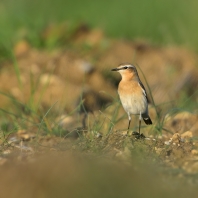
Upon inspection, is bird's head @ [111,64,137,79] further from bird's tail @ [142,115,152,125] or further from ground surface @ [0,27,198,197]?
bird's tail @ [142,115,152,125]

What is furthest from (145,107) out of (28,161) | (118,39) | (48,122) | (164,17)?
(164,17)

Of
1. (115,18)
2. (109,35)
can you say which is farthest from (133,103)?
(115,18)

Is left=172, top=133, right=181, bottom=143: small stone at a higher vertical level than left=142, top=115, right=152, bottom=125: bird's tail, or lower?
higher

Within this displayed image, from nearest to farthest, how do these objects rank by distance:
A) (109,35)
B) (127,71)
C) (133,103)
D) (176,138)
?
1. (176,138)
2. (133,103)
3. (127,71)
4. (109,35)

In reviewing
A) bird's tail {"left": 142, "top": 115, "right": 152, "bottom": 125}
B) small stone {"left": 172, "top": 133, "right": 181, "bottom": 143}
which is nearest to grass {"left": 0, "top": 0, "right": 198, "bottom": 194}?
bird's tail {"left": 142, "top": 115, "right": 152, "bottom": 125}

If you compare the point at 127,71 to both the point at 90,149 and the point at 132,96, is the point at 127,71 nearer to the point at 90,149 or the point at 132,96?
the point at 132,96

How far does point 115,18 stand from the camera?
16078 mm

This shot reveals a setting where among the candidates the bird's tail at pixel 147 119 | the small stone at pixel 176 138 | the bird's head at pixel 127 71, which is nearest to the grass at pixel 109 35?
the bird's tail at pixel 147 119

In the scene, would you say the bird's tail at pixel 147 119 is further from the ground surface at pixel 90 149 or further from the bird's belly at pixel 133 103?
the bird's belly at pixel 133 103

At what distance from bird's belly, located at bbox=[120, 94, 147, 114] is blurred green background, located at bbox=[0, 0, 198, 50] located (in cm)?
554

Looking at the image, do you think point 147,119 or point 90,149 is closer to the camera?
point 90,149

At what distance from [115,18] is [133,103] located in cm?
917

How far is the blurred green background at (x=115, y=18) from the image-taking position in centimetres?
1293

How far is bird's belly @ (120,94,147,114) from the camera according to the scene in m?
7.10
